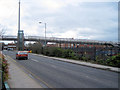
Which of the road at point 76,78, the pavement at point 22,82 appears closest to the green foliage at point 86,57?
the road at point 76,78

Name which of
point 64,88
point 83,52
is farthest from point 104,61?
point 64,88

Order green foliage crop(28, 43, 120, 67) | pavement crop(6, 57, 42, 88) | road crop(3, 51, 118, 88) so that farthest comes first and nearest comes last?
green foliage crop(28, 43, 120, 67)
road crop(3, 51, 118, 88)
pavement crop(6, 57, 42, 88)

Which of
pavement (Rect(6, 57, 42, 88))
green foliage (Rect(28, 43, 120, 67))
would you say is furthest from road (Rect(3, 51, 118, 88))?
green foliage (Rect(28, 43, 120, 67))

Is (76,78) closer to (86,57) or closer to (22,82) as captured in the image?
(22,82)

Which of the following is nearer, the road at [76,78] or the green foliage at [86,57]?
A: the road at [76,78]

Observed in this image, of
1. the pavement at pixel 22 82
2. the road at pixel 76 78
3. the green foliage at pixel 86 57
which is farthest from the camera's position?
Result: the green foliage at pixel 86 57

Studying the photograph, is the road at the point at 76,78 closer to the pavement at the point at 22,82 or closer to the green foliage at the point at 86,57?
the pavement at the point at 22,82

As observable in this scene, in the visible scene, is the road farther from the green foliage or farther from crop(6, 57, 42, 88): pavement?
the green foliage

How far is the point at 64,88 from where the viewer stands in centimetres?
802

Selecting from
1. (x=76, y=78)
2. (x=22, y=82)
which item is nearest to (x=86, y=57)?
(x=76, y=78)

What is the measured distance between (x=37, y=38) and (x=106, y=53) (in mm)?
45788

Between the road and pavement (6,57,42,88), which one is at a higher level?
pavement (6,57,42,88)

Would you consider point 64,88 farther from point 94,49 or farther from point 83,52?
point 83,52

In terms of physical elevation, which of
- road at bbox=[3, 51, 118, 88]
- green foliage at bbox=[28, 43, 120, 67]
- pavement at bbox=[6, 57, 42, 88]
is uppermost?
green foliage at bbox=[28, 43, 120, 67]
